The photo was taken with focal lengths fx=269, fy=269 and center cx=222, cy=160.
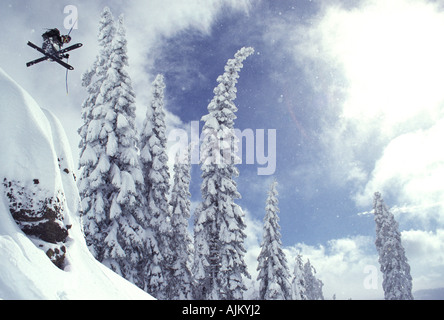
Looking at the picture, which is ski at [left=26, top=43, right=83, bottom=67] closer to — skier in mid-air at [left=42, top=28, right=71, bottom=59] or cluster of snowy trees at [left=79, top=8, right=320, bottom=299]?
skier in mid-air at [left=42, top=28, right=71, bottom=59]

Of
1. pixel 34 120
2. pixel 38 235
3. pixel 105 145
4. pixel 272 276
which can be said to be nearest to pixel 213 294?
pixel 272 276

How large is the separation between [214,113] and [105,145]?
777 cm

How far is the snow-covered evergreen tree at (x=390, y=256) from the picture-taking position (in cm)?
3256

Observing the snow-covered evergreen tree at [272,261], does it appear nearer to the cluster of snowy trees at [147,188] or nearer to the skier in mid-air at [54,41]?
the cluster of snowy trees at [147,188]

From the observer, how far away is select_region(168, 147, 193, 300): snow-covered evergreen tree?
21781mm

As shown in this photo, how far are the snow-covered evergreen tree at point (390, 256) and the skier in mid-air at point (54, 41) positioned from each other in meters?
38.5

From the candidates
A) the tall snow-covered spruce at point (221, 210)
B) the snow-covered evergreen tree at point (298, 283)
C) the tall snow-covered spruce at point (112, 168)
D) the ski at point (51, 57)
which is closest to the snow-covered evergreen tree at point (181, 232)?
the tall snow-covered spruce at point (221, 210)

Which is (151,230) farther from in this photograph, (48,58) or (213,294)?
(48,58)

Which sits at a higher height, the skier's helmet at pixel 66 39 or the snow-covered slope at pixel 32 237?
the skier's helmet at pixel 66 39

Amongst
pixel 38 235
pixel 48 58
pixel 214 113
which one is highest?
pixel 214 113

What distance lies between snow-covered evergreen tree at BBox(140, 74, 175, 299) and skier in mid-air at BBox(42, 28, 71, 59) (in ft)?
28.8

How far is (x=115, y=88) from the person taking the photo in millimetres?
17672

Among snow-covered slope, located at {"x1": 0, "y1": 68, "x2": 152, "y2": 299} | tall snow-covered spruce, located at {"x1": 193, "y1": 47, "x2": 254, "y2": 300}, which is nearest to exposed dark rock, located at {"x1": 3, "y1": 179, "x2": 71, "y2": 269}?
snow-covered slope, located at {"x1": 0, "y1": 68, "x2": 152, "y2": 299}

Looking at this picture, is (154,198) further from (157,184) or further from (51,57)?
(51,57)
